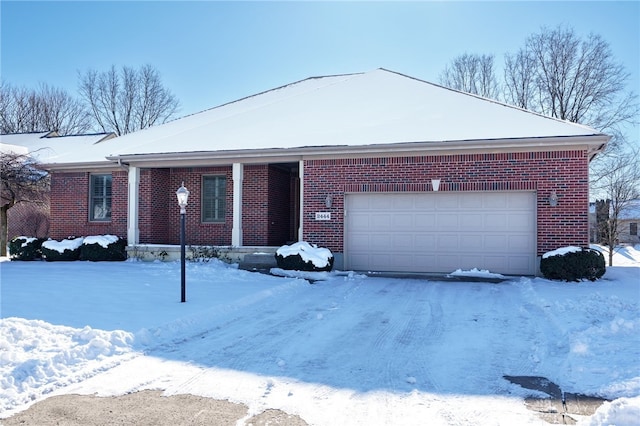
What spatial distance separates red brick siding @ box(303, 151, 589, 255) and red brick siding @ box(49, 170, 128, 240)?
694cm

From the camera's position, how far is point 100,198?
17328 mm

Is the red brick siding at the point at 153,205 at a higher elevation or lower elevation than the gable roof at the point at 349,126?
lower

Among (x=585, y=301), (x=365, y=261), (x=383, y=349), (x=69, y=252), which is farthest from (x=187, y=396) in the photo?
(x=69, y=252)

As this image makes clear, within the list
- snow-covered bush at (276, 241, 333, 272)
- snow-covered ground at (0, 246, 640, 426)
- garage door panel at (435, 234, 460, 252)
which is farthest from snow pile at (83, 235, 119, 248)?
garage door panel at (435, 234, 460, 252)

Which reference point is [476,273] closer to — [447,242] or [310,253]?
[447,242]

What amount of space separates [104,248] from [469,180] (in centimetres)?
1137

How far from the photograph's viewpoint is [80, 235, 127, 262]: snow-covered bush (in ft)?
51.4

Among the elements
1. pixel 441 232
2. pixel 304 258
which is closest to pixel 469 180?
pixel 441 232

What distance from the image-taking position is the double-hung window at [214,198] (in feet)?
54.4

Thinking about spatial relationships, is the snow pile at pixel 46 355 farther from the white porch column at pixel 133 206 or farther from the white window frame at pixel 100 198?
the white window frame at pixel 100 198

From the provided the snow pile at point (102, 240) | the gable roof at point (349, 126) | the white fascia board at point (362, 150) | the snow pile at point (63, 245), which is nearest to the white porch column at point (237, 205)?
the white fascia board at point (362, 150)

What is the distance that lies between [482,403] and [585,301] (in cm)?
Answer: 559

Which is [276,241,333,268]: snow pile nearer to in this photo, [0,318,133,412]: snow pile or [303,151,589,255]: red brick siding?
[303,151,589,255]: red brick siding

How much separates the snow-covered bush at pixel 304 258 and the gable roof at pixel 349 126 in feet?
8.99
